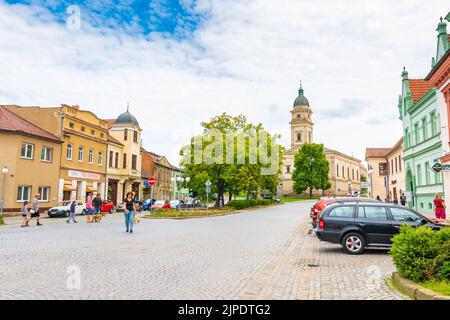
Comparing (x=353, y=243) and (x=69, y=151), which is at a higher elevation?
(x=69, y=151)

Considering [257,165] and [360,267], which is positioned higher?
[257,165]

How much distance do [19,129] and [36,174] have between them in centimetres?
432

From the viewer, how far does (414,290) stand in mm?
6035

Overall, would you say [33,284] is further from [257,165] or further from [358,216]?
[257,165]

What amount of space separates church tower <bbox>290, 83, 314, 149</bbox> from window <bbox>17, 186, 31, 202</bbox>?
85808mm

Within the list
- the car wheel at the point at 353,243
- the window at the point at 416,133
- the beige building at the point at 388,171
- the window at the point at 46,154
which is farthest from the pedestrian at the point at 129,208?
the beige building at the point at 388,171

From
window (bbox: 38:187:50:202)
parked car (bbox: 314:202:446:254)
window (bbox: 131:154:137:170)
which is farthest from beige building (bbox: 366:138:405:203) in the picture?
window (bbox: 38:187:50:202)

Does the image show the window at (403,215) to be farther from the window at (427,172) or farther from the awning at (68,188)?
the awning at (68,188)

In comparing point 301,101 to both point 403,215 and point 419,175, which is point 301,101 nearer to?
point 419,175

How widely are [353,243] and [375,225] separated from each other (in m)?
0.85

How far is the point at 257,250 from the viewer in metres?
12.0

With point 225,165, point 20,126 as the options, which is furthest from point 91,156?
point 225,165

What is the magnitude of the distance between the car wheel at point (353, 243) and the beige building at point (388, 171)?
1246 inches
